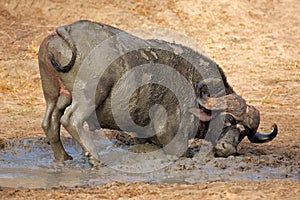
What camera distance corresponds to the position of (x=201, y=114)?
795cm

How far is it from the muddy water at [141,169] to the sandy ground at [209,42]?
2.00ft

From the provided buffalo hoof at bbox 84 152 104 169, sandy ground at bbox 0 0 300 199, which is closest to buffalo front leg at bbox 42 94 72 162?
buffalo hoof at bbox 84 152 104 169

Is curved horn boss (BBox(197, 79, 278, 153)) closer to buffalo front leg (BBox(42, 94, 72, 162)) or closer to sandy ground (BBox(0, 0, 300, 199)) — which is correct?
sandy ground (BBox(0, 0, 300, 199))

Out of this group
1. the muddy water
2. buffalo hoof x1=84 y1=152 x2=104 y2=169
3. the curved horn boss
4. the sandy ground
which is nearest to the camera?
the muddy water

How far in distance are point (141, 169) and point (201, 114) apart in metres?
0.97

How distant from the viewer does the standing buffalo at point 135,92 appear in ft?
24.3

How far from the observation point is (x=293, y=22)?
16.7m

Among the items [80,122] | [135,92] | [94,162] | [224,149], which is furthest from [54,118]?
[224,149]

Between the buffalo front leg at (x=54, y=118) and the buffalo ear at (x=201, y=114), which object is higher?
the buffalo ear at (x=201, y=114)

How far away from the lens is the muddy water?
23.7ft

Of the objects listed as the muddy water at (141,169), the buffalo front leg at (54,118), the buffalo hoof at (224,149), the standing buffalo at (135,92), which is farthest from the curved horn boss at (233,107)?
the buffalo front leg at (54,118)

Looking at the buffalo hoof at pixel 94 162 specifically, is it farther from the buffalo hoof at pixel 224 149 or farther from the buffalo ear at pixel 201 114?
the buffalo hoof at pixel 224 149

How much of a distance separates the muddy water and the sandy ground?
61 centimetres

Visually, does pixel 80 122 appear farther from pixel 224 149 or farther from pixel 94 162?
pixel 224 149
